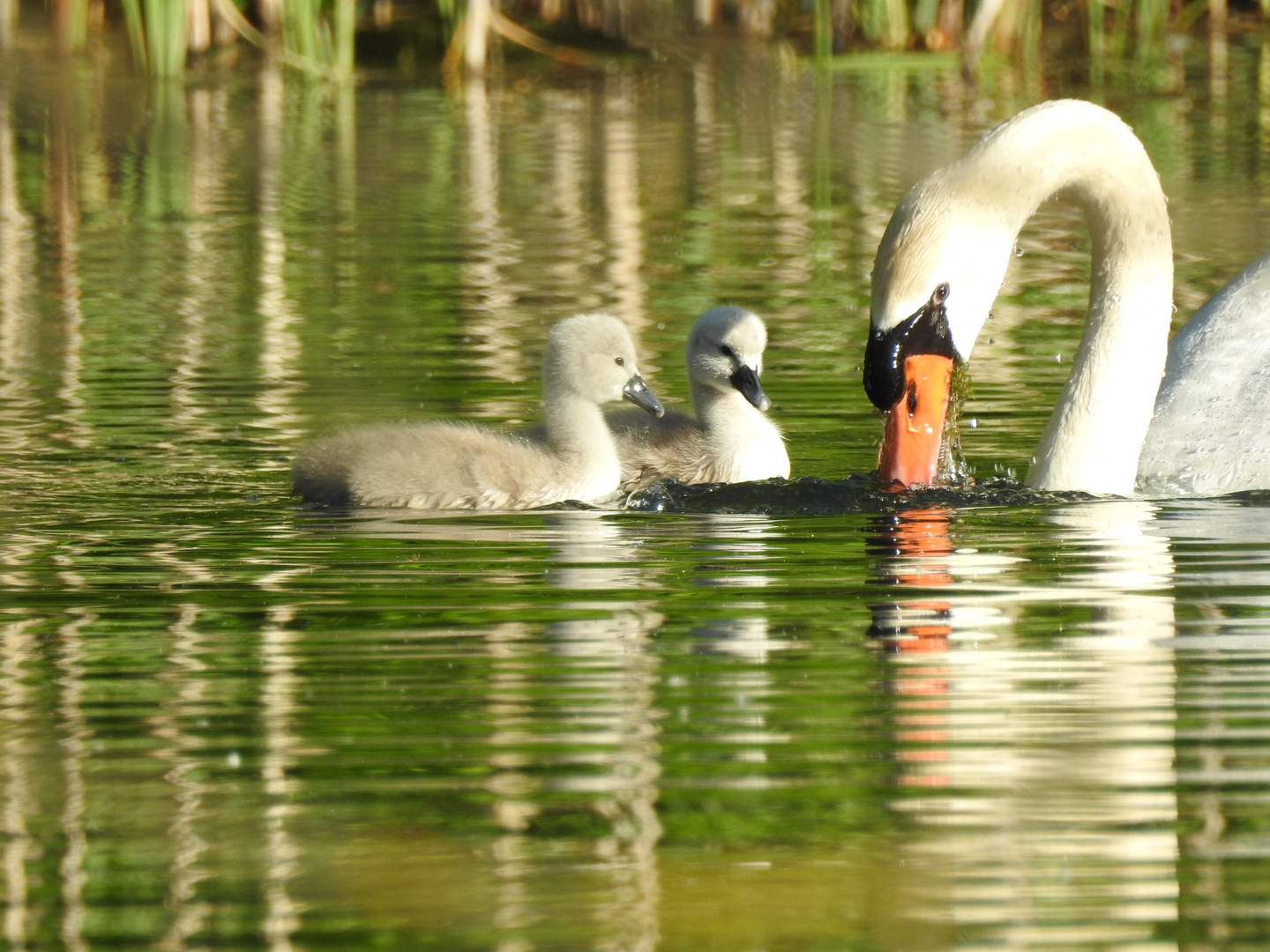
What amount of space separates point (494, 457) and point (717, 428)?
824mm

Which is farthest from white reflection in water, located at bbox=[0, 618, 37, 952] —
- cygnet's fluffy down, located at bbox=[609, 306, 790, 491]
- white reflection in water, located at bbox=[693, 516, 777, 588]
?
cygnet's fluffy down, located at bbox=[609, 306, 790, 491]

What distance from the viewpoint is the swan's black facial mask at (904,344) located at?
543 cm

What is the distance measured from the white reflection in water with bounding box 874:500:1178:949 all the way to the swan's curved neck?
91 centimetres

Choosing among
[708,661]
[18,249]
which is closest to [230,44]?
[18,249]

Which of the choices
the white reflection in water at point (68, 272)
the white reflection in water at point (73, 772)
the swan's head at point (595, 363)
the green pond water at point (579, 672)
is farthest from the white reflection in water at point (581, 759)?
the white reflection in water at point (68, 272)

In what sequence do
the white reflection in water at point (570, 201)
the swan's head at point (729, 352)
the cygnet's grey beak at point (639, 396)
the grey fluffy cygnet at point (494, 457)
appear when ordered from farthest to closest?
1. the white reflection in water at point (570, 201)
2. the swan's head at point (729, 352)
3. the cygnet's grey beak at point (639, 396)
4. the grey fluffy cygnet at point (494, 457)

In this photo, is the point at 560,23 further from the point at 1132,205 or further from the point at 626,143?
the point at 1132,205

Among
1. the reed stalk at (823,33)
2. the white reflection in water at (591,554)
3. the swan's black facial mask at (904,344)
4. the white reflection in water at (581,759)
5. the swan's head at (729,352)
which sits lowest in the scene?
the white reflection in water at (591,554)

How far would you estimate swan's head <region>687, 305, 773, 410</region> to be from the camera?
661cm

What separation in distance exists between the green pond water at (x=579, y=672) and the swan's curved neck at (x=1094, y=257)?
0.27 metres

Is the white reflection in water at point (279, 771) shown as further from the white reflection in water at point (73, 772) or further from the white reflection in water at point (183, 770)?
the white reflection in water at point (73, 772)

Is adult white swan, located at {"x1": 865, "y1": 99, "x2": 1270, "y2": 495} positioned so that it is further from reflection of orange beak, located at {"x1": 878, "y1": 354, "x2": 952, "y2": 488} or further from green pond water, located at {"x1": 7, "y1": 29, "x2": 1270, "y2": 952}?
green pond water, located at {"x1": 7, "y1": 29, "x2": 1270, "y2": 952}

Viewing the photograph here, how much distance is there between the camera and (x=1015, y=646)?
414 cm

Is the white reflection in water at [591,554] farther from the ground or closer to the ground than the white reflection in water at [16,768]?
closer to the ground
